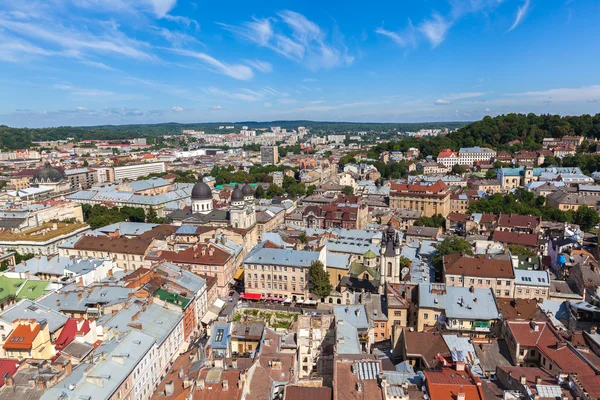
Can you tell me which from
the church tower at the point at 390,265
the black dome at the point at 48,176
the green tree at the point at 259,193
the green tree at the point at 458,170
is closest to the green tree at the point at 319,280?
the church tower at the point at 390,265

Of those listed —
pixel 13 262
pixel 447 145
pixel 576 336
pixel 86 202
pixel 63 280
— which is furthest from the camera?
pixel 447 145

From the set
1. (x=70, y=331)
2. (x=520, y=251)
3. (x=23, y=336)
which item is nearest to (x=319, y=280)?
(x=70, y=331)

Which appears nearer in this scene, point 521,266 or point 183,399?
point 183,399

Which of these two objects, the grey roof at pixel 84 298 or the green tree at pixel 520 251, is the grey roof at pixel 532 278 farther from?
the grey roof at pixel 84 298

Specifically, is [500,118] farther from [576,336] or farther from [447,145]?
[576,336]

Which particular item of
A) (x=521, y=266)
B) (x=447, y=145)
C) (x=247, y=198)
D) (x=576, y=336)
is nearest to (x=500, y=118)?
(x=447, y=145)

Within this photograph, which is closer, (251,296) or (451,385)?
(451,385)

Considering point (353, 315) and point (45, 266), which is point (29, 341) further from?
point (353, 315)
